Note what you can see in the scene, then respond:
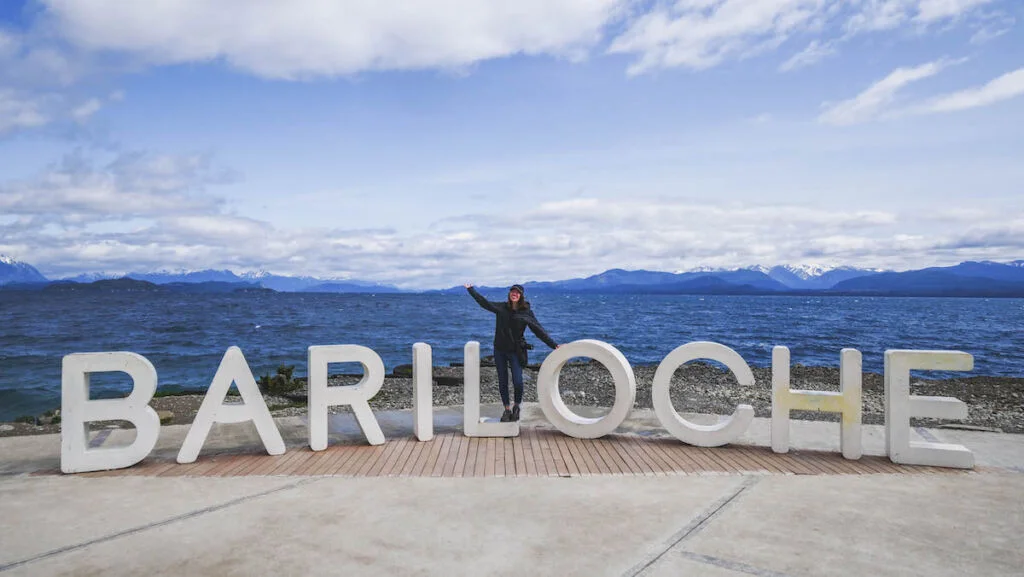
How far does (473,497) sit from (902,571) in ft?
11.3

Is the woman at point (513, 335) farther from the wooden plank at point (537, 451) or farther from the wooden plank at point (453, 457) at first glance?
the wooden plank at point (453, 457)

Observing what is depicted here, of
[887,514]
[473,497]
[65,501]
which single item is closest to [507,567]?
[473,497]

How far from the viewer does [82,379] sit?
7.37 metres

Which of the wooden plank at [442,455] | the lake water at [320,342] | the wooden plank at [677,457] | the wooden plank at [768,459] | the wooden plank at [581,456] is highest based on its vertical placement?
the wooden plank at [442,455]

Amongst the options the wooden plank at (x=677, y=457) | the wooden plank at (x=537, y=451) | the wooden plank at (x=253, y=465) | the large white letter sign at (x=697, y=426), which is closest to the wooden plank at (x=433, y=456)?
the wooden plank at (x=537, y=451)

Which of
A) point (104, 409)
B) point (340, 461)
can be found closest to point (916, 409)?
point (340, 461)

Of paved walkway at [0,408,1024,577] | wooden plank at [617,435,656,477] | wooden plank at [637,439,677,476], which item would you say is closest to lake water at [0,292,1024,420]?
paved walkway at [0,408,1024,577]

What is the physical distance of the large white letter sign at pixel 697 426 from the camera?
26.2 feet

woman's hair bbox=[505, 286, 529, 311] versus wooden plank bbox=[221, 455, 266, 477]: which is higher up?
woman's hair bbox=[505, 286, 529, 311]

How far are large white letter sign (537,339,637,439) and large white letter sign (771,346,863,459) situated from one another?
1735mm

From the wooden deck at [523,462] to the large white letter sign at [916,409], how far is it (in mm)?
147

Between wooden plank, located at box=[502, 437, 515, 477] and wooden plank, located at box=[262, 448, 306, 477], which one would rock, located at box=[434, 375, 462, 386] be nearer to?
wooden plank, located at box=[502, 437, 515, 477]

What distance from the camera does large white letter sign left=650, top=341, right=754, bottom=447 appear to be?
26.2ft

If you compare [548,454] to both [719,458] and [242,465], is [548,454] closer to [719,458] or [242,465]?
[719,458]
